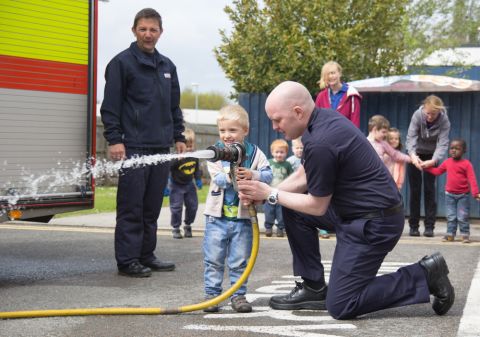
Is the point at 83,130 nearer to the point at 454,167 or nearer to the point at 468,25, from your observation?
the point at 454,167

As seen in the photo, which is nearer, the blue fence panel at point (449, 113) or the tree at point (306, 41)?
the blue fence panel at point (449, 113)

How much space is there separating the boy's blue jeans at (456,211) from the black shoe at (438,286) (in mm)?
4846

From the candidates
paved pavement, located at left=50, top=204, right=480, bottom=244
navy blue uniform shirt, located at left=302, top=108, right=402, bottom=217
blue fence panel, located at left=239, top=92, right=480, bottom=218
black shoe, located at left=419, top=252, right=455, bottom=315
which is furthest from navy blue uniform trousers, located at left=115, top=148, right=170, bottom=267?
blue fence panel, located at left=239, top=92, right=480, bottom=218

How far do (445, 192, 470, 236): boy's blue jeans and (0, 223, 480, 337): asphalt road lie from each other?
1.13 feet

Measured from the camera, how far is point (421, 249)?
9094mm

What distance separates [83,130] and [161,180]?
0.84m

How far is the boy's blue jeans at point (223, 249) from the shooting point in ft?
18.6

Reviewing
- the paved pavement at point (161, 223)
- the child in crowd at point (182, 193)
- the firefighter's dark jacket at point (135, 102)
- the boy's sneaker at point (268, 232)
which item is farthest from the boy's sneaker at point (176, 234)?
the firefighter's dark jacket at point (135, 102)

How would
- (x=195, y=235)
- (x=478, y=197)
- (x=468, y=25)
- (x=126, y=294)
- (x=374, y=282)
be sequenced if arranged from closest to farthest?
(x=374, y=282)
(x=126, y=294)
(x=478, y=197)
(x=195, y=235)
(x=468, y=25)

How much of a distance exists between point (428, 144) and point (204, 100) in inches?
3903

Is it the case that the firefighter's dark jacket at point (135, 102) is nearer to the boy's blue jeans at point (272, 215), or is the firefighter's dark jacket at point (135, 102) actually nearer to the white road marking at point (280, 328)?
the white road marking at point (280, 328)

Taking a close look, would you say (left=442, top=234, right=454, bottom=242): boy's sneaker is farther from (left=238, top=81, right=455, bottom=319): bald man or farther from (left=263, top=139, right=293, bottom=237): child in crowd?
(left=238, top=81, right=455, bottom=319): bald man

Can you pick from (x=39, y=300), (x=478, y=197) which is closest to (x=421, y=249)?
(x=478, y=197)

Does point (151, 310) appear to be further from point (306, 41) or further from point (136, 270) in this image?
point (306, 41)
